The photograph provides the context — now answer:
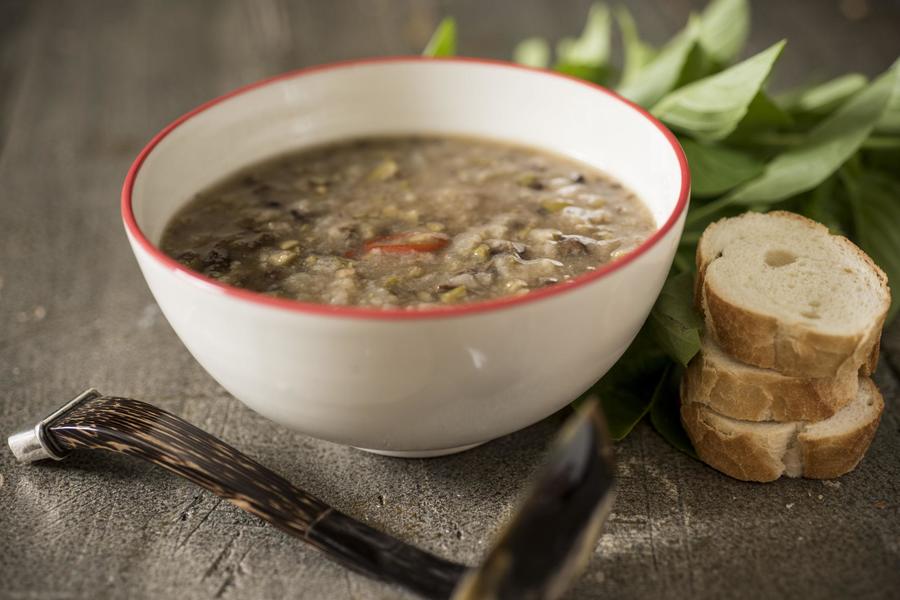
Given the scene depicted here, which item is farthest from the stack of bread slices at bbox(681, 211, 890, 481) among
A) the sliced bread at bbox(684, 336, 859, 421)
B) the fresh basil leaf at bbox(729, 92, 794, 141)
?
the fresh basil leaf at bbox(729, 92, 794, 141)

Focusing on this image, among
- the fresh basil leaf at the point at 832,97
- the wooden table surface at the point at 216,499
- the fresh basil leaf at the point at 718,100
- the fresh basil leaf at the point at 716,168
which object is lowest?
the wooden table surface at the point at 216,499

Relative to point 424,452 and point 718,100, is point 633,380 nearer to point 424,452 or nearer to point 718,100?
point 424,452

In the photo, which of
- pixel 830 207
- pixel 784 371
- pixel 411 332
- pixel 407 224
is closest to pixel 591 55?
pixel 830 207

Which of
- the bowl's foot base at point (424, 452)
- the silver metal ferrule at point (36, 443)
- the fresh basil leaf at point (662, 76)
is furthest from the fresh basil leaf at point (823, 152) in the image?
the silver metal ferrule at point (36, 443)

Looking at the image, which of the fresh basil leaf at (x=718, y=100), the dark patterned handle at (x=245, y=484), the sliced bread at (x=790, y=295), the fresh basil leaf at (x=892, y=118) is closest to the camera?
the dark patterned handle at (x=245, y=484)

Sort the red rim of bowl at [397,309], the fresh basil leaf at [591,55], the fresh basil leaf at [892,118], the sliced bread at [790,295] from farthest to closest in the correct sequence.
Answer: the fresh basil leaf at [591,55]
the fresh basil leaf at [892,118]
the sliced bread at [790,295]
the red rim of bowl at [397,309]

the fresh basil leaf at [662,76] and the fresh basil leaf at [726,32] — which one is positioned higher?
the fresh basil leaf at [726,32]

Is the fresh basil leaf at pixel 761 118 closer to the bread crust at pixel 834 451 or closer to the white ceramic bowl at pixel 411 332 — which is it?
the white ceramic bowl at pixel 411 332

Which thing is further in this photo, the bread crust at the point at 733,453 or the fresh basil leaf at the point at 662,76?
the fresh basil leaf at the point at 662,76
